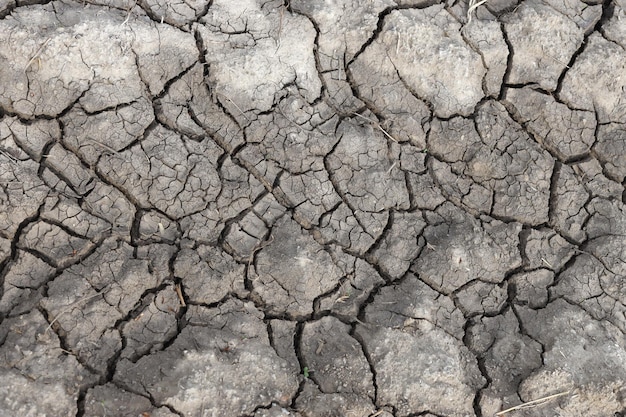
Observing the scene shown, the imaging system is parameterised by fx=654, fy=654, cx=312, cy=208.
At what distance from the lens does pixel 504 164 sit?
3.42 metres

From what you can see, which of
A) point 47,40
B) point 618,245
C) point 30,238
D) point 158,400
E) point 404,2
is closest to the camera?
point 158,400

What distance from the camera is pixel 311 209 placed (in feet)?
10.5

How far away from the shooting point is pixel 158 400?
2.72 meters

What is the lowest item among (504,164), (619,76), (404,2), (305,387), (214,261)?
(305,387)

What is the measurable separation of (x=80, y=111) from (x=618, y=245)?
9.05ft

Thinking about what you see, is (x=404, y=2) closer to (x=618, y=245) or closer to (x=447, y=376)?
(x=618, y=245)

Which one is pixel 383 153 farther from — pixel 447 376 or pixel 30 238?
pixel 30 238

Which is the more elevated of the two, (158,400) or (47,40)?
(47,40)

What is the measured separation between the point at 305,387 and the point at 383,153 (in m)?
1.23

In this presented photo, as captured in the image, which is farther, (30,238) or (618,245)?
(618,245)

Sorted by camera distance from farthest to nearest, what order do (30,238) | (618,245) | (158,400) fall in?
(618,245) < (30,238) < (158,400)

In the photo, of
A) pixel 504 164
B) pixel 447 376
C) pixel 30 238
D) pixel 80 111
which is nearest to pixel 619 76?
pixel 504 164

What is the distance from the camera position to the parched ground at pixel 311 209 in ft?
9.34

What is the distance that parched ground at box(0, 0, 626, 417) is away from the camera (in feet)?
9.34
